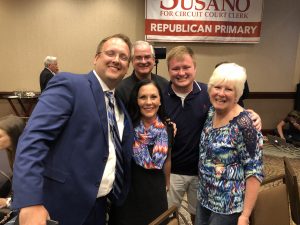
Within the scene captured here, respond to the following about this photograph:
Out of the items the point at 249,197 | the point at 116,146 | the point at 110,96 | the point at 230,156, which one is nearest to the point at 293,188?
the point at 249,197

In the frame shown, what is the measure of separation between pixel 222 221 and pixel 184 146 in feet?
1.69

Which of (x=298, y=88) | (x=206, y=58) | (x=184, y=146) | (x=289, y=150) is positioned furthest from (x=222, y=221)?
(x=298, y=88)

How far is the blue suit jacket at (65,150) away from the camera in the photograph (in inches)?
43.2

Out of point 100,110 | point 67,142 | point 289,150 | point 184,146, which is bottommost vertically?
point 289,150

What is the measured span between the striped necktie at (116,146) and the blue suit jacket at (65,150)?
0.08 metres

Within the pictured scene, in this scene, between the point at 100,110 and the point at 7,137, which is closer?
the point at 100,110

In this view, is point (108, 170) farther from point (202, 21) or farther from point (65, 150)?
point (202, 21)

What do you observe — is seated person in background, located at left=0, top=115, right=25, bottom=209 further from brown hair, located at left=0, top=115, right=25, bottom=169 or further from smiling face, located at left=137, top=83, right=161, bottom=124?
smiling face, located at left=137, top=83, right=161, bottom=124

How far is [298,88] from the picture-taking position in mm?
5938

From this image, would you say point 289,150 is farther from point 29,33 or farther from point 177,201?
point 29,33

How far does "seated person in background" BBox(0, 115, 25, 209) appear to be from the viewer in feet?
6.73

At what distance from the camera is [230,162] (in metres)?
1.45

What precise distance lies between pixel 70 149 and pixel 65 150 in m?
0.02

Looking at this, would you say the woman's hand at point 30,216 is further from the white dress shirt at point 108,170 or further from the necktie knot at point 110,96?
the necktie knot at point 110,96
